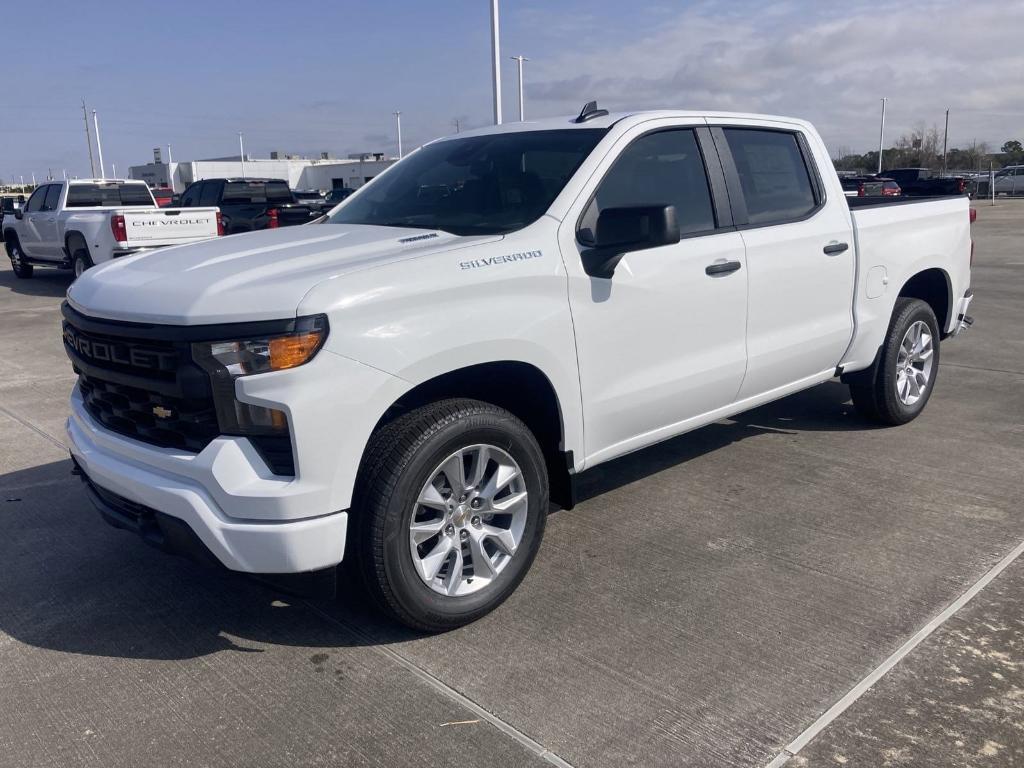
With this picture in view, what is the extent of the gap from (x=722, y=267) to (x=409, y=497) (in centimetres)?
204

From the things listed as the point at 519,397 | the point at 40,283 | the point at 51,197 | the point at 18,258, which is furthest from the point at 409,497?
the point at 18,258

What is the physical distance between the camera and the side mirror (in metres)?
3.59

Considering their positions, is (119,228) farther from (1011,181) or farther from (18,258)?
(1011,181)

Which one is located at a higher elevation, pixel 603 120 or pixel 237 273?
pixel 603 120

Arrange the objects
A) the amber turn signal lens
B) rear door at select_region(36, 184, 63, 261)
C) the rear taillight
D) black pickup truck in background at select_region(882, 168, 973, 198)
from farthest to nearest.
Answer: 1. black pickup truck in background at select_region(882, 168, 973, 198)
2. rear door at select_region(36, 184, 63, 261)
3. the rear taillight
4. the amber turn signal lens

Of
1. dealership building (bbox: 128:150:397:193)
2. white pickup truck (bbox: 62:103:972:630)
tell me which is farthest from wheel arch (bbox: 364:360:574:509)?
dealership building (bbox: 128:150:397:193)

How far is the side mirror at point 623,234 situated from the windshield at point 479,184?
27 centimetres

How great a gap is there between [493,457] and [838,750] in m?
1.54

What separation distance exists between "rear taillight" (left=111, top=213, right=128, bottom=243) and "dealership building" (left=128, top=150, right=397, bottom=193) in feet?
185

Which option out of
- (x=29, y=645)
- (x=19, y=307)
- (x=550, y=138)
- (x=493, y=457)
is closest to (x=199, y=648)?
(x=29, y=645)

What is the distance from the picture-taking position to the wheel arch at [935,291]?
242 inches

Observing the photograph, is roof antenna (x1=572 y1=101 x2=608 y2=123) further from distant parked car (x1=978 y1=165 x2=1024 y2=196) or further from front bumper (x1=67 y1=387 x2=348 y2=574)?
distant parked car (x1=978 y1=165 x2=1024 y2=196)

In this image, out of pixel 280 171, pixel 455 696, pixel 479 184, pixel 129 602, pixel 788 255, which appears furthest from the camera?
pixel 280 171

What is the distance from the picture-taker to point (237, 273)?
3.21m
